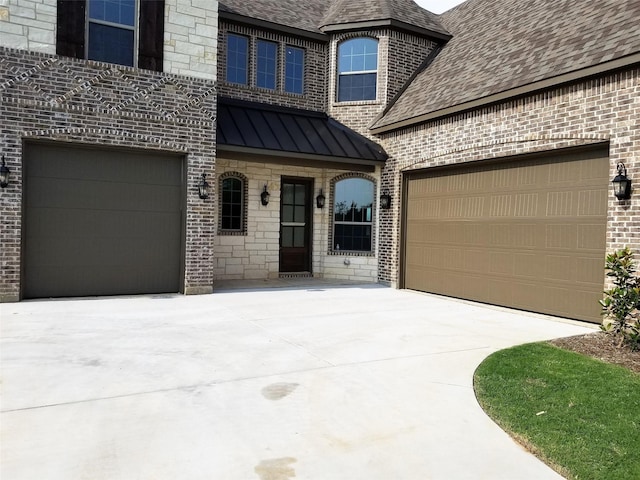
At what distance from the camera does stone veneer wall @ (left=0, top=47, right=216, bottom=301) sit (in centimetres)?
888

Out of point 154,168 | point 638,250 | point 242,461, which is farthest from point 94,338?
point 638,250

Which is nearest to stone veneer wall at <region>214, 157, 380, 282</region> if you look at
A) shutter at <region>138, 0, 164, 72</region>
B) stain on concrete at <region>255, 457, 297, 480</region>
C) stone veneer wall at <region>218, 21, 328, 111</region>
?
stone veneer wall at <region>218, 21, 328, 111</region>

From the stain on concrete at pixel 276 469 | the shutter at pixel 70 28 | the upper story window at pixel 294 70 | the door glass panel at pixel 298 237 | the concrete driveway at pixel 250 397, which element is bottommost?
the stain on concrete at pixel 276 469

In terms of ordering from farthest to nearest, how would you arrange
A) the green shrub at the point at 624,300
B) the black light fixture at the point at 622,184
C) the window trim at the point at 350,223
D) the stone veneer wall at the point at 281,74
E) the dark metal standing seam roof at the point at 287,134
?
the window trim at the point at 350,223
the stone veneer wall at the point at 281,74
the dark metal standing seam roof at the point at 287,134
the black light fixture at the point at 622,184
the green shrub at the point at 624,300

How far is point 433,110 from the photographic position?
10812mm

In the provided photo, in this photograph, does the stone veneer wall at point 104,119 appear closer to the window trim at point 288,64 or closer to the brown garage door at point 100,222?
the brown garage door at point 100,222

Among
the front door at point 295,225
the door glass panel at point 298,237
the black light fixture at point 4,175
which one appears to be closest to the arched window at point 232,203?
Answer: the front door at point 295,225

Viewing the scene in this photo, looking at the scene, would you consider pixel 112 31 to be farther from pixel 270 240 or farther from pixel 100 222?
pixel 270 240

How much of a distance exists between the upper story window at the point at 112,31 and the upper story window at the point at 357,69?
5.58m

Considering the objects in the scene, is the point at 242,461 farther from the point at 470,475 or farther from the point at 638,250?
the point at 638,250

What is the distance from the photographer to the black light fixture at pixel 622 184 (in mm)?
7203

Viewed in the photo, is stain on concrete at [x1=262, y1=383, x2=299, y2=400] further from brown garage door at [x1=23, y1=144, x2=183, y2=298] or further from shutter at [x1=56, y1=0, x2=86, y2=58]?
shutter at [x1=56, y1=0, x2=86, y2=58]

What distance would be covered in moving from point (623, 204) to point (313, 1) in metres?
11.4

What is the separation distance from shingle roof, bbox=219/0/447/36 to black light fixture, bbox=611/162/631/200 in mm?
7473
